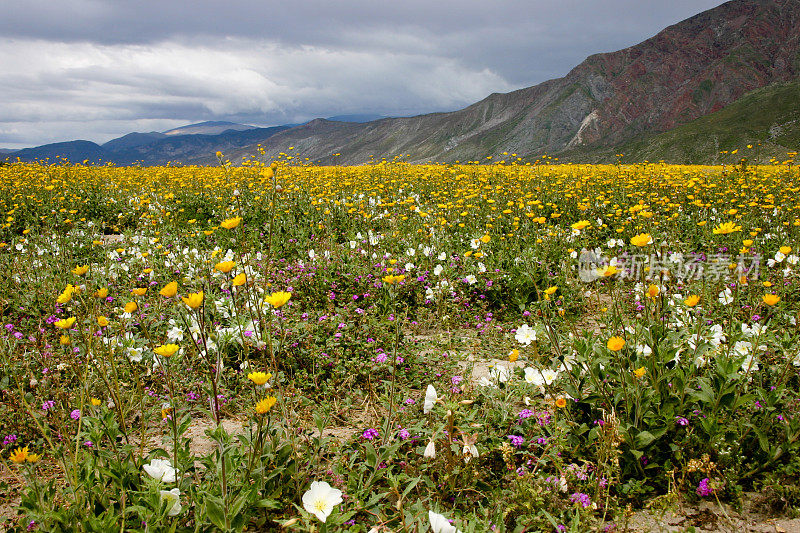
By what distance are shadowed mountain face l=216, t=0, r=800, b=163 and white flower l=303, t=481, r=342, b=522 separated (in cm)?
15479

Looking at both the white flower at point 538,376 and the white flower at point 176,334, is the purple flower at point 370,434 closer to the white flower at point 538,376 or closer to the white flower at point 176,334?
the white flower at point 538,376

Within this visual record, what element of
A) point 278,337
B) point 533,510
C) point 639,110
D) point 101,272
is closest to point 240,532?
point 533,510

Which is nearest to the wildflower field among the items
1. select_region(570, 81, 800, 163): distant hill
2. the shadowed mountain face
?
select_region(570, 81, 800, 163): distant hill

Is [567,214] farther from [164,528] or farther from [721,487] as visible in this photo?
[164,528]

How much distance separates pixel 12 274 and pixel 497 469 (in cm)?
605

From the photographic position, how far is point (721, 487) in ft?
7.13

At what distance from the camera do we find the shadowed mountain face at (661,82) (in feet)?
470

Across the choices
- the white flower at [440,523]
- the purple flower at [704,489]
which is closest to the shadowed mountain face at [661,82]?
the purple flower at [704,489]

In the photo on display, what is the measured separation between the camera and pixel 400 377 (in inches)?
139

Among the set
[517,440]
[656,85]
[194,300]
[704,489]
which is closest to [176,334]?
[194,300]

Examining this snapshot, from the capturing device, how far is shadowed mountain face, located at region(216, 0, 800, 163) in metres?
143

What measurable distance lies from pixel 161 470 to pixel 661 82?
194177 mm

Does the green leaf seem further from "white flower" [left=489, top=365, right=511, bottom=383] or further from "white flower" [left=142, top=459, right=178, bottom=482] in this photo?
"white flower" [left=142, top=459, right=178, bottom=482]

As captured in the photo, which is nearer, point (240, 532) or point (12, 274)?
point (240, 532)
